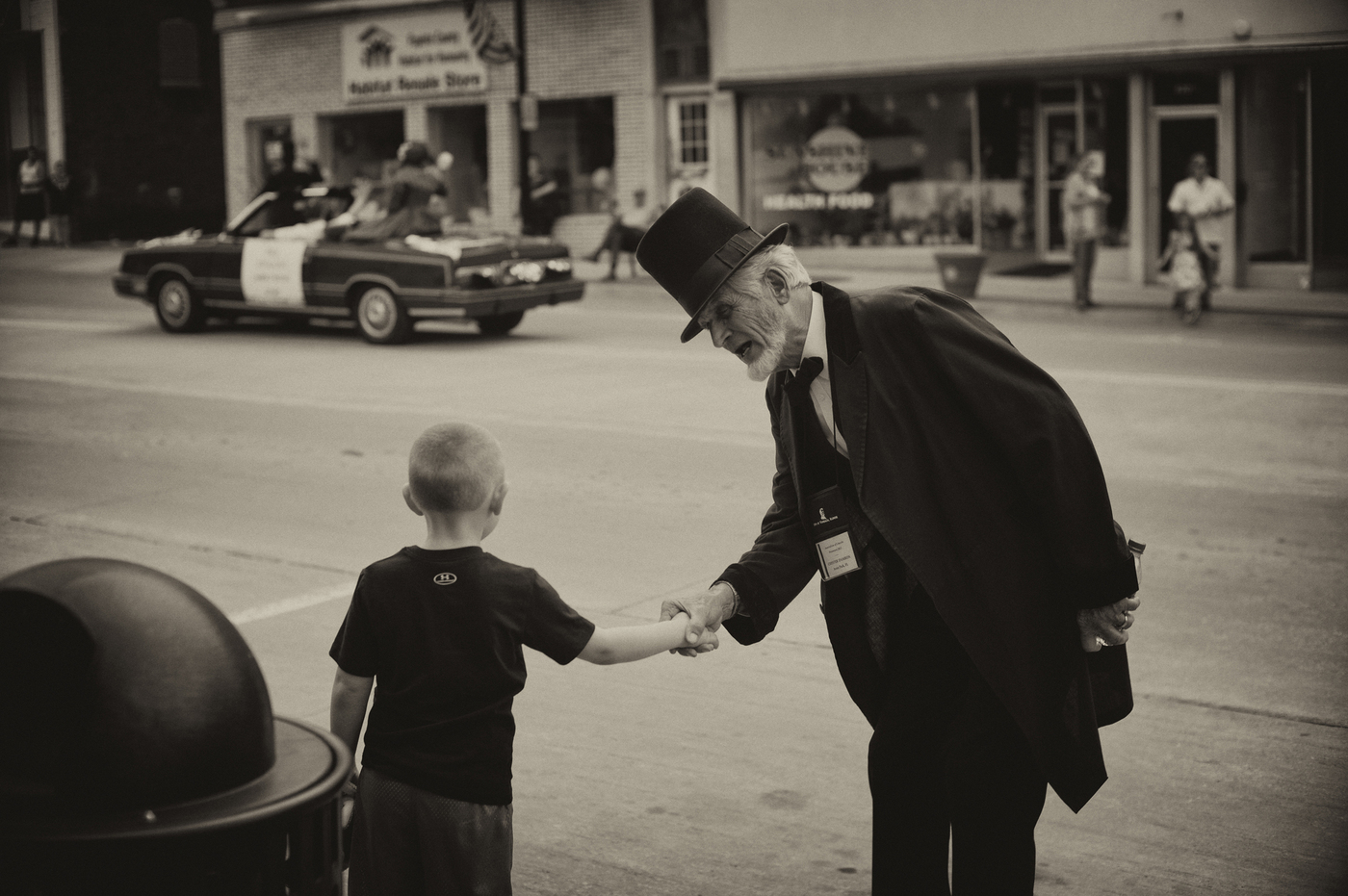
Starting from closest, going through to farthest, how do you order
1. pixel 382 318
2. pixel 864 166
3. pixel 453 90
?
pixel 382 318 < pixel 864 166 < pixel 453 90

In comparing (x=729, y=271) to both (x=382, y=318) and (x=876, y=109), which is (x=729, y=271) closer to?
(x=382, y=318)

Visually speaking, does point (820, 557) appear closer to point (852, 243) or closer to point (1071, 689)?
point (1071, 689)

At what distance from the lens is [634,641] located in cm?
316

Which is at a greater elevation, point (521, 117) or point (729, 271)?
point (521, 117)

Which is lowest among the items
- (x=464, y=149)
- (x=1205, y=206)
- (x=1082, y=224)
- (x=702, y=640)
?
(x=702, y=640)

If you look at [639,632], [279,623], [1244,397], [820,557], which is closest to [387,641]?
[639,632]

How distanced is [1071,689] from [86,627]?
1926mm

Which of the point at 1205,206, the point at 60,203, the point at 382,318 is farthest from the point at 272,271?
the point at 1205,206

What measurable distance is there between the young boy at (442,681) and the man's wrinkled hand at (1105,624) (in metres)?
0.99

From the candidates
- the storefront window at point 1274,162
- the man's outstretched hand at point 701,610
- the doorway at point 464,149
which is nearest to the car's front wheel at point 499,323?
the storefront window at point 1274,162

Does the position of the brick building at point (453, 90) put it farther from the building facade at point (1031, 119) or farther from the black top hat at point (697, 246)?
the black top hat at point (697, 246)

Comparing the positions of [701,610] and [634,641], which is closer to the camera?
[634,641]

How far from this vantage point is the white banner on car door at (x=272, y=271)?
1636 cm

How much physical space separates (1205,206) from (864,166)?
7.41 meters
